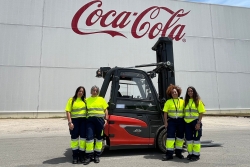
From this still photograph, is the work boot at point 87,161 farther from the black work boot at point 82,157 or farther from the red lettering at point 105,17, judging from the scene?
the red lettering at point 105,17

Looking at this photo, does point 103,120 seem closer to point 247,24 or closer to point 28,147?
point 28,147

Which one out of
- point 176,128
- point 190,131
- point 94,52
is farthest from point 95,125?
point 94,52

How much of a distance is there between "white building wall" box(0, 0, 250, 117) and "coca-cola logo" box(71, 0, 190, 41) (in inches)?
12.4

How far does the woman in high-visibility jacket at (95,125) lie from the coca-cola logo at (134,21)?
1378 centimetres

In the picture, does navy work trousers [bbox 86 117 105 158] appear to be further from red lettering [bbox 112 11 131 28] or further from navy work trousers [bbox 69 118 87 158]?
red lettering [bbox 112 11 131 28]

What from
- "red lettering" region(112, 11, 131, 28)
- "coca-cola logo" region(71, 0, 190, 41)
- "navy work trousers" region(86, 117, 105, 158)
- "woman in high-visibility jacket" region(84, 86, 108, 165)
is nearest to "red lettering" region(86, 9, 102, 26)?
"coca-cola logo" region(71, 0, 190, 41)

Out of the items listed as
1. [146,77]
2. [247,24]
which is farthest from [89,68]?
[247,24]

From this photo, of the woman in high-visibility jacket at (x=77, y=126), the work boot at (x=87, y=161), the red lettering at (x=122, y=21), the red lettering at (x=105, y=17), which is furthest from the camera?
the red lettering at (x=122, y=21)

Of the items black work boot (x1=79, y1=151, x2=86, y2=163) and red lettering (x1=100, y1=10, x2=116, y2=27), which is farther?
red lettering (x1=100, y1=10, x2=116, y2=27)

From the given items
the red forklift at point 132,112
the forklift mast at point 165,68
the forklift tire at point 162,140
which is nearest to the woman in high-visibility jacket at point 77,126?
the red forklift at point 132,112

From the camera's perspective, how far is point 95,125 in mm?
4629

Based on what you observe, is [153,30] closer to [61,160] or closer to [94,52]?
[94,52]

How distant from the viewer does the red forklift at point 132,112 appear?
5.00m

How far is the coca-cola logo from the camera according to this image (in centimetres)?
1742
